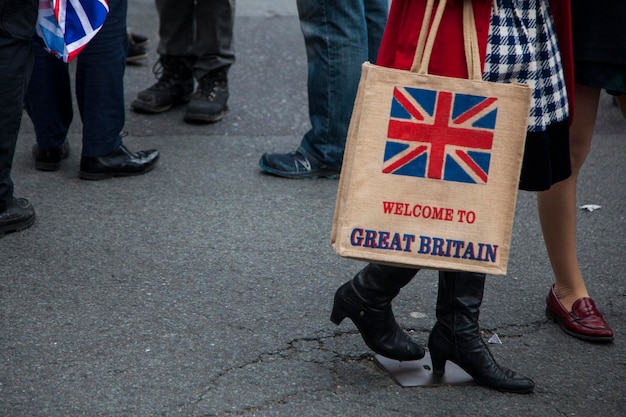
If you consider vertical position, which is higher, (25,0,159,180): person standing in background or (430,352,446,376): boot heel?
(25,0,159,180): person standing in background

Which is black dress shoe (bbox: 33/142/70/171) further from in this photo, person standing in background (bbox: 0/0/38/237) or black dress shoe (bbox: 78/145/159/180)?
A: person standing in background (bbox: 0/0/38/237)

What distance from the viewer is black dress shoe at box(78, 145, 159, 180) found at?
4.12m

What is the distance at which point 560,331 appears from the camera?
3031 mm

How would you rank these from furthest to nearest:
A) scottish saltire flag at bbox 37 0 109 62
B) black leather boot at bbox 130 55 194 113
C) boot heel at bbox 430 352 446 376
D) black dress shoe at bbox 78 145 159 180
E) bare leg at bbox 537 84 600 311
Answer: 1. black leather boot at bbox 130 55 194 113
2. black dress shoe at bbox 78 145 159 180
3. scottish saltire flag at bbox 37 0 109 62
4. bare leg at bbox 537 84 600 311
5. boot heel at bbox 430 352 446 376

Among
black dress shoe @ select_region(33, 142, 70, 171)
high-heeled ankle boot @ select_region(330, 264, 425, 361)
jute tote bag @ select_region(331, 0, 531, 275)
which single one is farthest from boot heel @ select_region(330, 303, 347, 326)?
black dress shoe @ select_region(33, 142, 70, 171)

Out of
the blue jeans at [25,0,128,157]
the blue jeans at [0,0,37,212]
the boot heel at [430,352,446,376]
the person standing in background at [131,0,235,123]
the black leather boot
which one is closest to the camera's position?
the boot heel at [430,352,446,376]

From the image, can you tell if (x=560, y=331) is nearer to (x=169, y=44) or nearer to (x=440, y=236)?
(x=440, y=236)

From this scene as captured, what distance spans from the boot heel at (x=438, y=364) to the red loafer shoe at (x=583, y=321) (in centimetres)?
60

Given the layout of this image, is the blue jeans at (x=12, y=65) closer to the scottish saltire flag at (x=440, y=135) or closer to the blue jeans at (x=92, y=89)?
the blue jeans at (x=92, y=89)

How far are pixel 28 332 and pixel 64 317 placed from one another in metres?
0.14

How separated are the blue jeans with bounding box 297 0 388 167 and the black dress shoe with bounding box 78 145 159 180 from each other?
0.79 meters

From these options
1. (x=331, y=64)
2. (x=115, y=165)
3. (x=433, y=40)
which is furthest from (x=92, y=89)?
(x=433, y=40)

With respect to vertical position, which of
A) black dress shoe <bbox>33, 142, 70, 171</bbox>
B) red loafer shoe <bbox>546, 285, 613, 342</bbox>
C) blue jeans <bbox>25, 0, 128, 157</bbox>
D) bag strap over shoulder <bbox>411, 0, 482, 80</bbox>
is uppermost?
bag strap over shoulder <bbox>411, 0, 482, 80</bbox>

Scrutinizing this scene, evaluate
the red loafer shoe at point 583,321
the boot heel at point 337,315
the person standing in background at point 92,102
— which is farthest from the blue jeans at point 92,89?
the red loafer shoe at point 583,321
